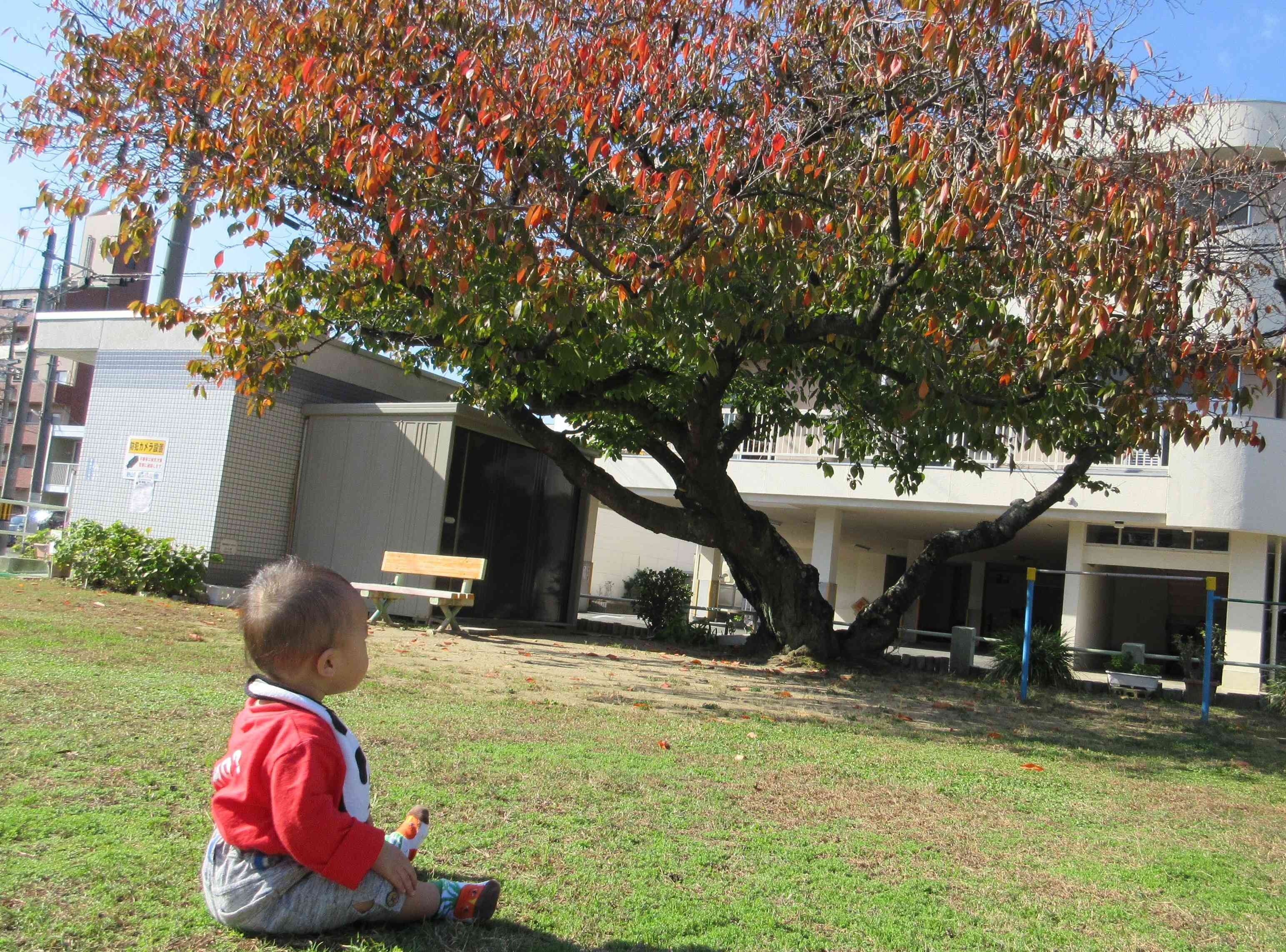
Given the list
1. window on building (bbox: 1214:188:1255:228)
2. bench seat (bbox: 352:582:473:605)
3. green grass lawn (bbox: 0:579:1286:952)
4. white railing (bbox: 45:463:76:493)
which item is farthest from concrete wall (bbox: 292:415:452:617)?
white railing (bbox: 45:463:76:493)

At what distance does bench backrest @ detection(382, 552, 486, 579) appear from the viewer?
1259 centimetres

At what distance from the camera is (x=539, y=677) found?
31.0 feet

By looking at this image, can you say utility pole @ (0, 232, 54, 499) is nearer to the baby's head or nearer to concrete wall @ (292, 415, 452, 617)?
concrete wall @ (292, 415, 452, 617)

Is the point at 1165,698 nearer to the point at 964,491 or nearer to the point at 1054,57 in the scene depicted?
the point at 964,491

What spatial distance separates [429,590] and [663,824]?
10.0 metres

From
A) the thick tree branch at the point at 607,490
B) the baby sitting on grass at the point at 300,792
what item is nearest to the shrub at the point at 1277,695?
the thick tree branch at the point at 607,490

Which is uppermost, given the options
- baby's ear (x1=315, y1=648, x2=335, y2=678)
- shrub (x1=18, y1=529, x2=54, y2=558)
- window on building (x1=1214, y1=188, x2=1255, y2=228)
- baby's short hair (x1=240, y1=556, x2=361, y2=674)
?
window on building (x1=1214, y1=188, x2=1255, y2=228)

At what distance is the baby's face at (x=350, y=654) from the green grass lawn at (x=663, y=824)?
69 centimetres

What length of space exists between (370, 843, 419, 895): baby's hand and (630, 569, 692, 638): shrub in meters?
14.7

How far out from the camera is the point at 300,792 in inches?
100

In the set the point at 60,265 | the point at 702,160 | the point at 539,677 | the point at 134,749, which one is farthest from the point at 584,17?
the point at 60,265

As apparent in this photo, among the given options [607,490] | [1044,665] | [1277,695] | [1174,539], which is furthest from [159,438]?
[1174,539]

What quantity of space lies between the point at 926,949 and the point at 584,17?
829cm

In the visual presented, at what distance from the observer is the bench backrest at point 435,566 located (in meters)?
12.6
